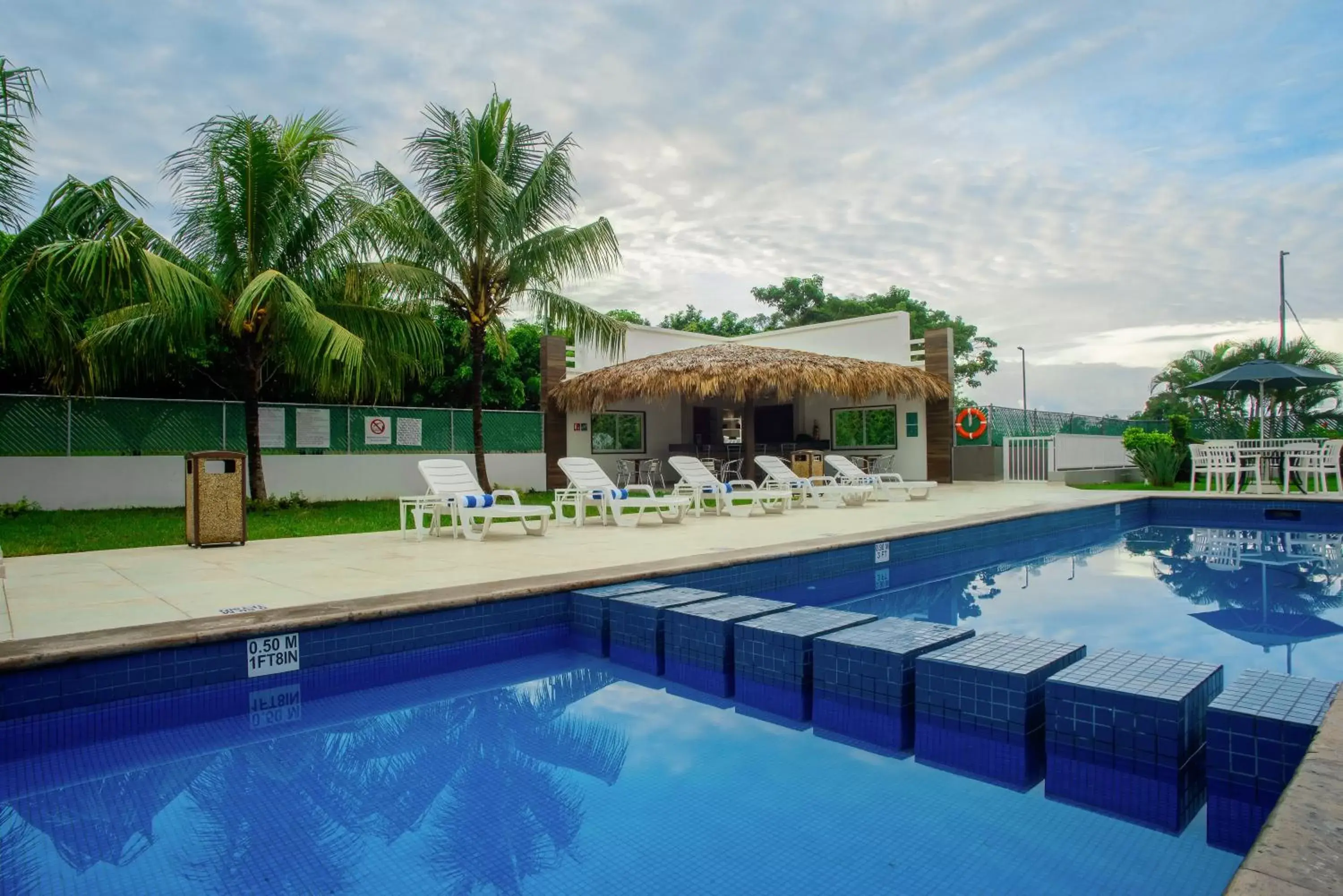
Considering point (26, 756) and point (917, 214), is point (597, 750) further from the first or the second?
point (917, 214)

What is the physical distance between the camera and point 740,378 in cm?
1501

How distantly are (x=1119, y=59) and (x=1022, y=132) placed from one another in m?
2.25

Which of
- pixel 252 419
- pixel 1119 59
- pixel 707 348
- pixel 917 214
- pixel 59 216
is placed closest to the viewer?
pixel 59 216

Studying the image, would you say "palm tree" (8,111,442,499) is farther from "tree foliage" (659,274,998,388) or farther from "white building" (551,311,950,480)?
"tree foliage" (659,274,998,388)

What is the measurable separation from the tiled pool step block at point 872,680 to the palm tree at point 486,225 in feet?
32.2

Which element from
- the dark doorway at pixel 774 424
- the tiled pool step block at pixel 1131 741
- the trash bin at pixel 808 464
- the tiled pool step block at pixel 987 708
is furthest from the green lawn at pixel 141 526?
the dark doorway at pixel 774 424

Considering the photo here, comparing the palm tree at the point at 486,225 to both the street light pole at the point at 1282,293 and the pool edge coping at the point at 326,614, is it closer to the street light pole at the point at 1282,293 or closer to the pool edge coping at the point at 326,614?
the pool edge coping at the point at 326,614

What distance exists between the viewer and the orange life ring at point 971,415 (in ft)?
59.9

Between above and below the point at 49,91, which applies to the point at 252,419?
below

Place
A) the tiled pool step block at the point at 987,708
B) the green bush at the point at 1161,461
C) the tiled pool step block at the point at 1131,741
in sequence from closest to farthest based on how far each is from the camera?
1. the tiled pool step block at the point at 1131,741
2. the tiled pool step block at the point at 987,708
3. the green bush at the point at 1161,461

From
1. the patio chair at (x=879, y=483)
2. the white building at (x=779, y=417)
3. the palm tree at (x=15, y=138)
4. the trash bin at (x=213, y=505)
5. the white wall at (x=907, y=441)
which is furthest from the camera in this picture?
the white building at (x=779, y=417)

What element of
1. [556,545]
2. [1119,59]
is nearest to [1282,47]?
[1119,59]

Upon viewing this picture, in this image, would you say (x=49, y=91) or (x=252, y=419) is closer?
(x=49, y=91)

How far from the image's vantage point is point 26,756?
3178 mm
